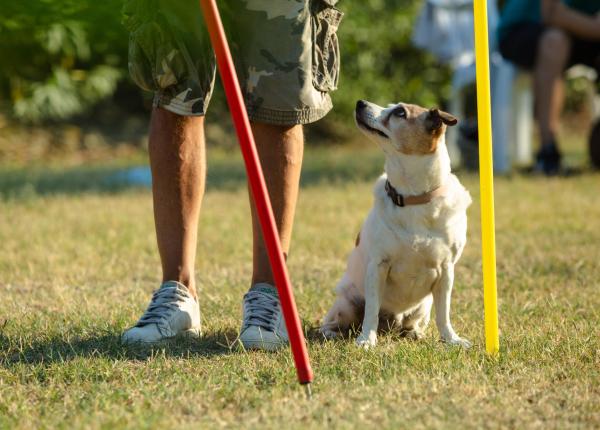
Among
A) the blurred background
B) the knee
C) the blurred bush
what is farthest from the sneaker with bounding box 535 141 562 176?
the blurred bush

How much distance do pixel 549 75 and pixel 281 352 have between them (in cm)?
508

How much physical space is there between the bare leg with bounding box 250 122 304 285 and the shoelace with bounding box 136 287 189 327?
28 centimetres

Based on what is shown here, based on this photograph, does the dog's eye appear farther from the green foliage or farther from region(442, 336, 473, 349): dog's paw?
the green foliage

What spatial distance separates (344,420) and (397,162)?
105 centimetres

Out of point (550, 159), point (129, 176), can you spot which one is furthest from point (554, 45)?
point (129, 176)

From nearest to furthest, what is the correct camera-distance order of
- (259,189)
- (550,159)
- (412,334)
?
(259,189), (412,334), (550,159)

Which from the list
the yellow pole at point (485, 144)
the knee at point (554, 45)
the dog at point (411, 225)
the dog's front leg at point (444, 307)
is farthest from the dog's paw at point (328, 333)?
the knee at point (554, 45)

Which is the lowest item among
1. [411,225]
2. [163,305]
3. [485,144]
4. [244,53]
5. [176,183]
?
[163,305]

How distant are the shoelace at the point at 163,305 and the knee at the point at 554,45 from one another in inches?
195

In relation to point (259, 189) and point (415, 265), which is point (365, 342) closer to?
point (415, 265)

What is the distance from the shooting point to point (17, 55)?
868cm

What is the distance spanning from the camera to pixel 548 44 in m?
7.39

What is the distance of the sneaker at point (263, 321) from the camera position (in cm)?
305

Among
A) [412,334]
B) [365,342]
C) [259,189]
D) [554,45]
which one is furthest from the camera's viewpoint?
[554,45]
